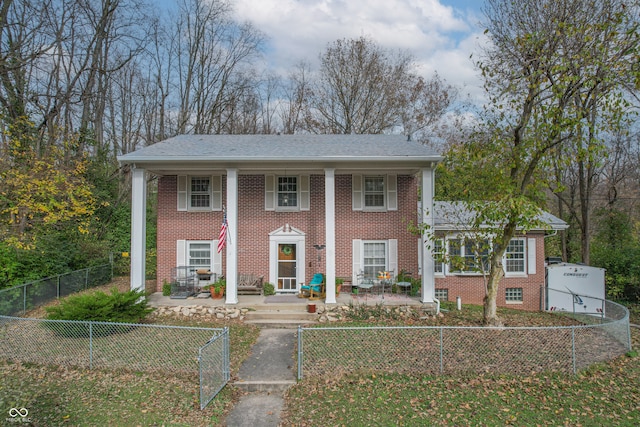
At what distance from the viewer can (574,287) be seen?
1496cm

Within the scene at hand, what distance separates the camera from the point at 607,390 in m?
6.64

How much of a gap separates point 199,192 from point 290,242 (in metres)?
4.09

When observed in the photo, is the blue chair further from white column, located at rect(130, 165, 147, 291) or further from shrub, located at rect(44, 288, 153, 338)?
shrub, located at rect(44, 288, 153, 338)

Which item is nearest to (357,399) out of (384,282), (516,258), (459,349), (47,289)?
(459,349)

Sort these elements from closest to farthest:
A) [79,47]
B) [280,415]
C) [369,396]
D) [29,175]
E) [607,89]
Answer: [280,415] < [369,396] < [607,89] < [29,175] < [79,47]

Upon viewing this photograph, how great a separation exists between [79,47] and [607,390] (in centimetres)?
2600

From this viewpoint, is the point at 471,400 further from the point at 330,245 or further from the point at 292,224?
the point at 292,224

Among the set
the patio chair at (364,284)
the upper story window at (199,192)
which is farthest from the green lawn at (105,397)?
the upper story window at (199,192)

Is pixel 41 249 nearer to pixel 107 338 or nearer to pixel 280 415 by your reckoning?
pixel 107 338

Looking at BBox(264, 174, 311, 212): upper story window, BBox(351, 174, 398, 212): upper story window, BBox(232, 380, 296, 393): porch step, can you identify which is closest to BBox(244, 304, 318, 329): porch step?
BBox(232, 380, 296, 393): porch step

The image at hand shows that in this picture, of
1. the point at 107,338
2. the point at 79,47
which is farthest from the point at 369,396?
the point at 79,47

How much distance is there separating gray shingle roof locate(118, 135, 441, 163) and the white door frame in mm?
3191

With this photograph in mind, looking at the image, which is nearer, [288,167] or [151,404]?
[151,404]

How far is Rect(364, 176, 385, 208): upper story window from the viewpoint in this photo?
14.3 m
